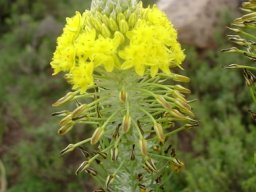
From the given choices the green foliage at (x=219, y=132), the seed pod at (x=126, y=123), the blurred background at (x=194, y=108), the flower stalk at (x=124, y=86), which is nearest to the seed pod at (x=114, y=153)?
the flower stalk at (x=124, y=86)

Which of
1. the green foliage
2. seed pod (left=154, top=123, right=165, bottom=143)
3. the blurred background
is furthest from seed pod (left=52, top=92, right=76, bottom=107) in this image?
the blurred background

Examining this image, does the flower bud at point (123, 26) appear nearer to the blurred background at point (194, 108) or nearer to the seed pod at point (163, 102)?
the seed pod at point (163, 102)

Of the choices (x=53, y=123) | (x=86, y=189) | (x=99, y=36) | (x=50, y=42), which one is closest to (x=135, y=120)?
(x=99, y=36)

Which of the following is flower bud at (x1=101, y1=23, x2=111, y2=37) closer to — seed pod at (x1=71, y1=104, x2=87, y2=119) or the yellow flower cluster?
the yellow flower cluster

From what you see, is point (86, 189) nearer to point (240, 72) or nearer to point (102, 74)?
point (240, 72)

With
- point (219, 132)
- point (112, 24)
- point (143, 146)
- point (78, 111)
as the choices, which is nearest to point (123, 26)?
point (112, 24)

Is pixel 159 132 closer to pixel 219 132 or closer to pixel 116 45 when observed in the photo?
pixel 116 45

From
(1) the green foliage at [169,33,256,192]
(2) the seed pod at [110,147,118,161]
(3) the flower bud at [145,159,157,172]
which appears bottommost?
(1) the green foliage at [169,33,256,192]
